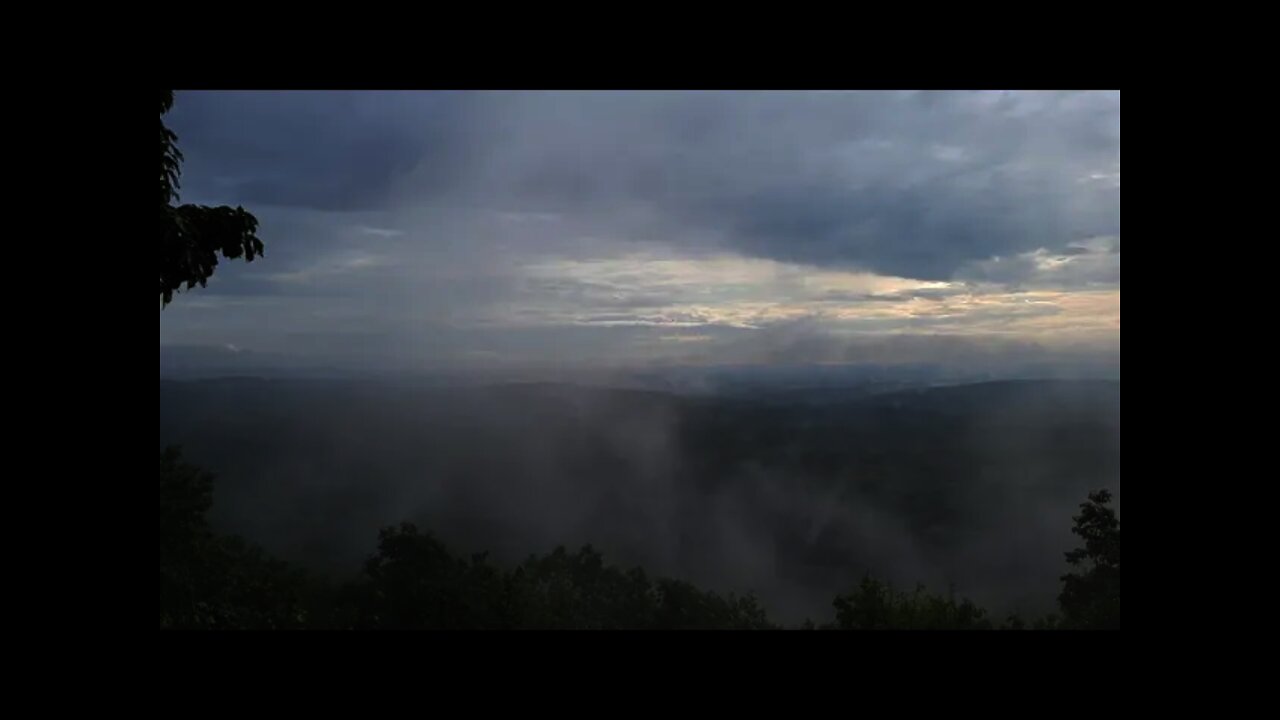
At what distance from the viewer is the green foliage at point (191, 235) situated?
4375mm

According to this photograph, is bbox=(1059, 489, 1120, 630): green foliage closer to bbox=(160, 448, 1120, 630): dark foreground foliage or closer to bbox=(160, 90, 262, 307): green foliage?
bbox=(160, 448, 1120, 630): dark foreground foliage

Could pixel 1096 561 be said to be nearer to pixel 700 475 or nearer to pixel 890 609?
pixel 890 609

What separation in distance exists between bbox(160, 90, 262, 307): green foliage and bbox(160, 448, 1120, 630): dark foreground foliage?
32.1 ft

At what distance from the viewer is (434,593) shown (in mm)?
19562

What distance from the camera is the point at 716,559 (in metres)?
30.4

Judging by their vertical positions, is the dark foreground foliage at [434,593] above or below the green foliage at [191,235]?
below

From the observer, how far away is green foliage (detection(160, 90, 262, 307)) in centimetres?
438

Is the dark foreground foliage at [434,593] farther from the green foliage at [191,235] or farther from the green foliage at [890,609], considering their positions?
the green foliage at [191,235]

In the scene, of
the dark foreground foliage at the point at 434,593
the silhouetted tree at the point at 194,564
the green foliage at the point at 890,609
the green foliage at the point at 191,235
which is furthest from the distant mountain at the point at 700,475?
the green foliage at the point at 191,235

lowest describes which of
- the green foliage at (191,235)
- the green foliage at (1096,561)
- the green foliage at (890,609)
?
the green foliage at (890,609)

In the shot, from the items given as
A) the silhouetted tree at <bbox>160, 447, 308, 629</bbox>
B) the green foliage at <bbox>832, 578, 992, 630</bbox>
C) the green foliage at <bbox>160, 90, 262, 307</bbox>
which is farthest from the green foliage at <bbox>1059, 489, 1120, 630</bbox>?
the green foliage at <bbox>160, 90, 262, 307</bbox>

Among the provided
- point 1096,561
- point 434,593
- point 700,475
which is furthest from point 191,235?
point 700,475

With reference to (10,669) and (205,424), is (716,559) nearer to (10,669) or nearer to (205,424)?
(205,424)

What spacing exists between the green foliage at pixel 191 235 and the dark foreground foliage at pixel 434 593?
32.1ft
